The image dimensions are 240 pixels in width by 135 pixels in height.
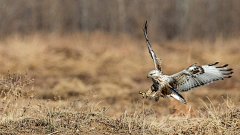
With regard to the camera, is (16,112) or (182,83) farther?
(16,112)

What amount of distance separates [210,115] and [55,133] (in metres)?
2.38

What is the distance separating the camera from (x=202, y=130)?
357 centimetres

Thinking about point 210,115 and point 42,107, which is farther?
point 210,115

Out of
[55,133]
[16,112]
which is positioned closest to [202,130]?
Answer: [55,133]

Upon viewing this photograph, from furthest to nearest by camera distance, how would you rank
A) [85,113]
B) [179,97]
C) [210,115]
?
[210,115]
[85,113]
[179,97]

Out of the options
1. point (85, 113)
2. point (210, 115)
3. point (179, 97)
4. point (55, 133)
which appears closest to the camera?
point (55, 133)

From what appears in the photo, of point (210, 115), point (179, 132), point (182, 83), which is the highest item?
point (182, 83)

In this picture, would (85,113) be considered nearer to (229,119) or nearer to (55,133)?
(55,133)

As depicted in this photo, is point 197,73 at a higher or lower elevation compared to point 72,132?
higher

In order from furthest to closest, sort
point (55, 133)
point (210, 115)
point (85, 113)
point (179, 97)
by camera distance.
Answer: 1. point (210, 115)
2. point (85, 113)
3. point (179, 97)
4. point (55, 133)

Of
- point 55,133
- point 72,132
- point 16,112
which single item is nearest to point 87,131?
point 72,132

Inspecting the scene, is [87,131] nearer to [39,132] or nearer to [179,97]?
[39,132]

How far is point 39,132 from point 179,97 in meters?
1.81

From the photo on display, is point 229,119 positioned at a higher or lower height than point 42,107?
lower
